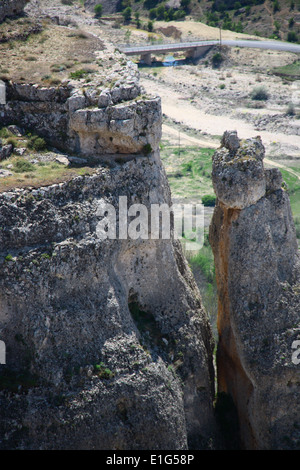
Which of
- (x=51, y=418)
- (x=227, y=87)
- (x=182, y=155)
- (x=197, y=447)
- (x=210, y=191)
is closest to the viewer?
(x=51, y=418)

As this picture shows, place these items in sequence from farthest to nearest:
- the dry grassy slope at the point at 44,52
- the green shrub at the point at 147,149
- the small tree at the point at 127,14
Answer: the small tree at the point at 127,14
the dry grassy slope at the point at 44,52
the green shrub at the point at 147,149

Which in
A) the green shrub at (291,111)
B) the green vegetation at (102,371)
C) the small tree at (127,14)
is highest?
the small tree at (127,14)

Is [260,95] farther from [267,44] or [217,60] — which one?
[267,44]

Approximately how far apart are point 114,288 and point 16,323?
447 cm

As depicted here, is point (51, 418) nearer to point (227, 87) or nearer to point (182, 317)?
point (182, 317)

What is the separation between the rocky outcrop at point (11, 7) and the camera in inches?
1436

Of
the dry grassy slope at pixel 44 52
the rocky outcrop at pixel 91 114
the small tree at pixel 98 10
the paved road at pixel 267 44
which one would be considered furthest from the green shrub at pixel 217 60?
the rocky outcrop at pixel 91 114

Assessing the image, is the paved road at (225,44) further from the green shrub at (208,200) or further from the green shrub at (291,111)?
the green shrub at (208,200)

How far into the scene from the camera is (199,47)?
104 m

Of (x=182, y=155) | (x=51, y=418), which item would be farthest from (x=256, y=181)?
(x=182, y=155)

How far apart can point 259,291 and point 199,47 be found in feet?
271

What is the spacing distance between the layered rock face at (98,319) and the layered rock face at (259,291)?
2.17 metres

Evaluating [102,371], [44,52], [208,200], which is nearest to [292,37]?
[208,200]

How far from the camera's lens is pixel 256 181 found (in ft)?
94.4
